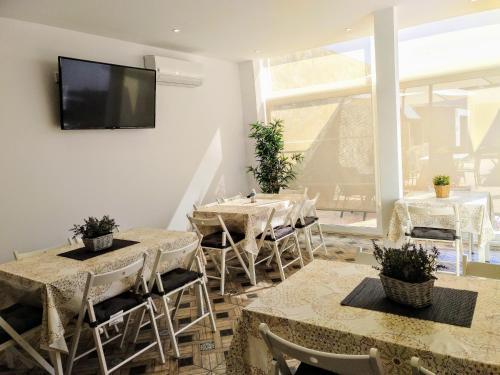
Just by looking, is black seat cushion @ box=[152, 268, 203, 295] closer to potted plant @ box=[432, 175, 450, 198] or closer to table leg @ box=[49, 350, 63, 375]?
table leg @ box=[49, 350, 63, 375]

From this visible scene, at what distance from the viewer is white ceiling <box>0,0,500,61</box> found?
3457 mm

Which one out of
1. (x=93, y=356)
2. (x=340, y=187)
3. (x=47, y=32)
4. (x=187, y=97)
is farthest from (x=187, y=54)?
(x=93, y=356)

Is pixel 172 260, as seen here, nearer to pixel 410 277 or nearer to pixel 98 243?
pixel 98 243

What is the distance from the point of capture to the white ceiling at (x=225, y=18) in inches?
136

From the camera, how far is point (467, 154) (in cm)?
487

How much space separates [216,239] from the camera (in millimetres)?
3920

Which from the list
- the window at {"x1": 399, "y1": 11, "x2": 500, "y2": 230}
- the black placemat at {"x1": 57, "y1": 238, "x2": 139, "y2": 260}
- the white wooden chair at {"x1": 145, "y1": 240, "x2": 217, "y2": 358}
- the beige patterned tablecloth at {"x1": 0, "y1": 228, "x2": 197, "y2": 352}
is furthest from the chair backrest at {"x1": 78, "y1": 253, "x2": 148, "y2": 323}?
the window at {"x1": 399, "y1": 11, "x2": 500, "y2": 230}

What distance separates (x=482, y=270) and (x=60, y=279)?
241 centimetres

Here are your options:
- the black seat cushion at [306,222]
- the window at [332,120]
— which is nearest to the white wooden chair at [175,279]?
the black seat cushion at [306,222]

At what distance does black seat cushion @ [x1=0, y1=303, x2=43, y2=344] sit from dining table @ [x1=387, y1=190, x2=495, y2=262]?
11.3ft

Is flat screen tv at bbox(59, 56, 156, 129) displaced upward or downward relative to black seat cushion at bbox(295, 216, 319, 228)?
upward

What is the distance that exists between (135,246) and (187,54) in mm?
3441

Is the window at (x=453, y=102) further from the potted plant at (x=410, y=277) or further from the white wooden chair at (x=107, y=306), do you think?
the white wooden chair at (x=107, y=306)

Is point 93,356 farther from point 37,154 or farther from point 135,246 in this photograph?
point 37,154
